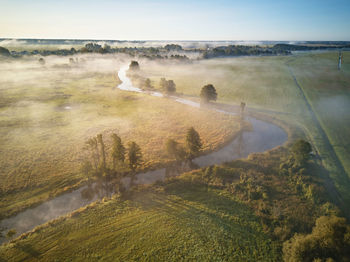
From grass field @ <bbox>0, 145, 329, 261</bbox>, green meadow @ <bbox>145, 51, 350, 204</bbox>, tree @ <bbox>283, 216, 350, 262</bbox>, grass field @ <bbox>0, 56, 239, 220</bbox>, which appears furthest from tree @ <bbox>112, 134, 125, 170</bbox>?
green meadow @ <bbox>145, 51, 350, 204</bbox>

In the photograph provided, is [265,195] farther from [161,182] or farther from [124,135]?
[124,135]

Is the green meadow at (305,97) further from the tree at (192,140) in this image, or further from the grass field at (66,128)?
the tree at (192,140)

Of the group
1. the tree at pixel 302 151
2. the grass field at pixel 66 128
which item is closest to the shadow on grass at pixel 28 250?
the grass field at pixel 66 128

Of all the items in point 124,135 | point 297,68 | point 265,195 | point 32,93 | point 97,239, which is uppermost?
point 297,68

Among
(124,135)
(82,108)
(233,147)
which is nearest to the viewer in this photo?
(233,147)

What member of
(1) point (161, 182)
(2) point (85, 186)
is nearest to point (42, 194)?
(2) point (85, 186)

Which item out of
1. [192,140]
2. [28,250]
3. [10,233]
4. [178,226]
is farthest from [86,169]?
[192,140]
